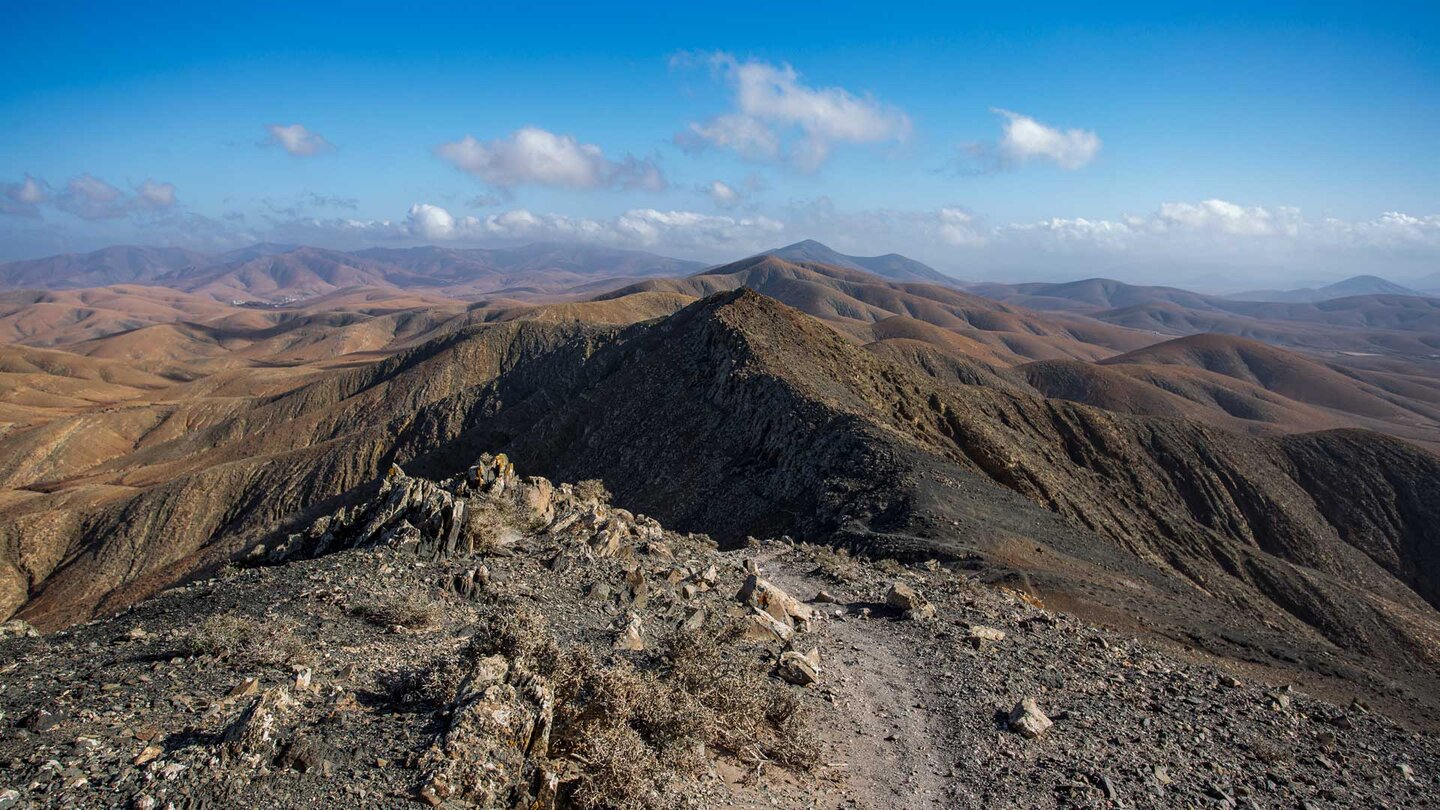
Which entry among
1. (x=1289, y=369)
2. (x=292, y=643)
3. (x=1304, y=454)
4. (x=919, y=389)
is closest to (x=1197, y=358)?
(x=1289, y=369)

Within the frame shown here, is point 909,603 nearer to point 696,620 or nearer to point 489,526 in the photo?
point 696,620

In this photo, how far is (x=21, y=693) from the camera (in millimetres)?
6652

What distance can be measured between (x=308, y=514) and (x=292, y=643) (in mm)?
31948

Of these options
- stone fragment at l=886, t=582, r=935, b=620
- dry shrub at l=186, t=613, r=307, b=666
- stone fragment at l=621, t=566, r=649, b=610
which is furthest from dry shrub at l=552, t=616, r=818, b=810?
stone fragment at l=886, t=582, r=935, b=620

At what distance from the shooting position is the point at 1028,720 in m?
10.1

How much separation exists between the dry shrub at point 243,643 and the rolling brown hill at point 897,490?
1619 cm

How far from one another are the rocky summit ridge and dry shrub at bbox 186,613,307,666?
3 centimetres

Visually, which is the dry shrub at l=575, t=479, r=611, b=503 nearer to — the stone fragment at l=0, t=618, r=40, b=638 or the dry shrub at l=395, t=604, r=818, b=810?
the dry shrub at l=395, t=604, r=818, b=810

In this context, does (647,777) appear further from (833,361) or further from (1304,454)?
(1304,454)

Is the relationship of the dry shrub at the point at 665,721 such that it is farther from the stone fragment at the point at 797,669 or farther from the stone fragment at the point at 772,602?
the stone fragment at the point at 772,602

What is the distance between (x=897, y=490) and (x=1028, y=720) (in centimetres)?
1491

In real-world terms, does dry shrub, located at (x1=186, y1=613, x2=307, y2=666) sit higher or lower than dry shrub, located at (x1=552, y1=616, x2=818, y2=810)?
higher

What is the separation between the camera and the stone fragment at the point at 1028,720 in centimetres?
999

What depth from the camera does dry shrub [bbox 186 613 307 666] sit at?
7.74 m
